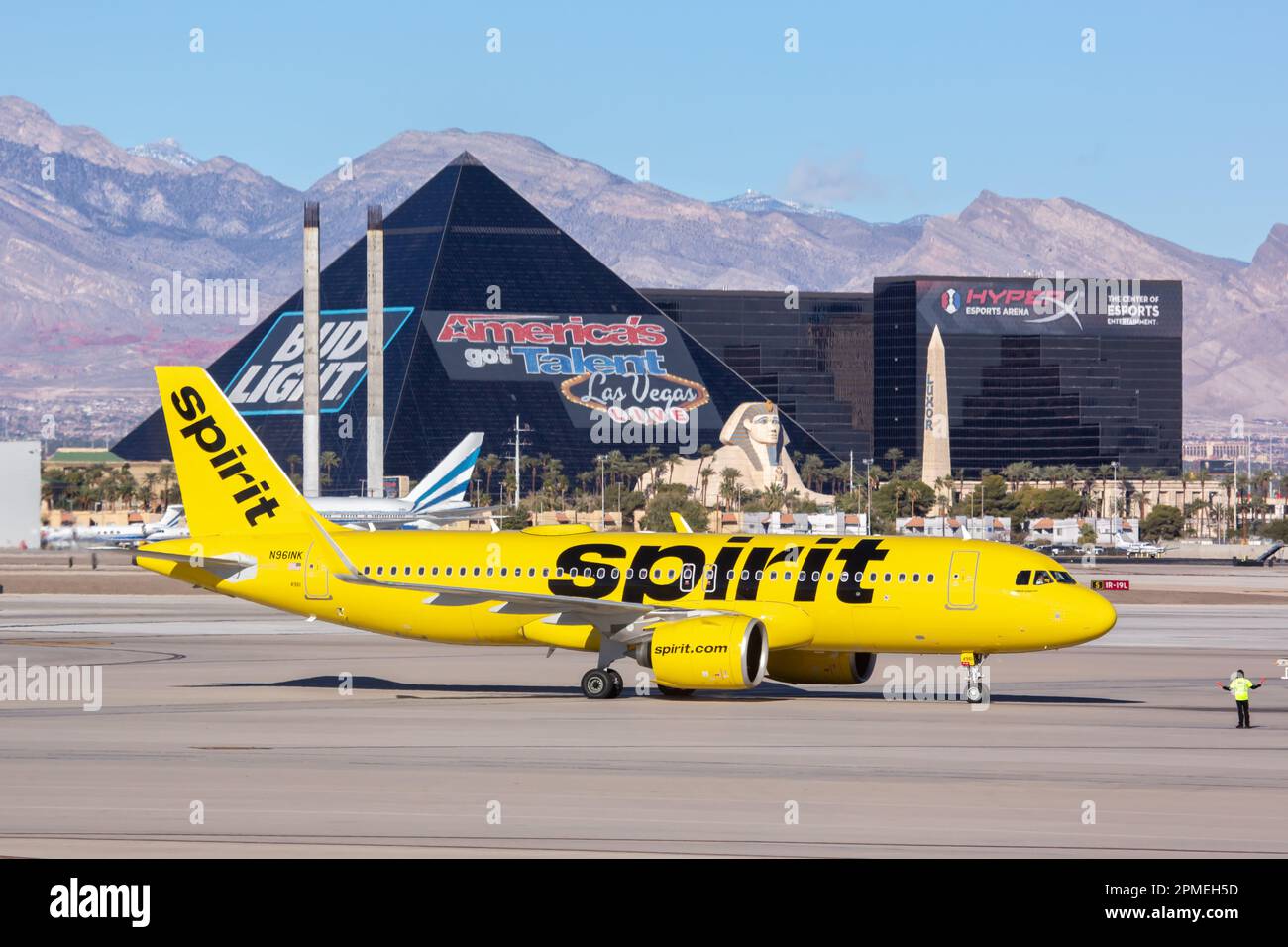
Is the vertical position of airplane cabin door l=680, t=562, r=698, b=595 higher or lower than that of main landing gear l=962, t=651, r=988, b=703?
higher

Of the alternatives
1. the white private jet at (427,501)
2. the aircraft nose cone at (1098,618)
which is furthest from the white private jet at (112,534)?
the aircraft nose cone at (1098,618)

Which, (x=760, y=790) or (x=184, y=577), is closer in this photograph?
(x=760, y=790)

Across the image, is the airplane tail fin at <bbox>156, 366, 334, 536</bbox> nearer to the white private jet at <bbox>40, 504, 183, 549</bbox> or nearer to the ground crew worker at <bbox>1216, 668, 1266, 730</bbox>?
the ground crew worker at <bbox>1216, 668, 1266, 730</bbox>

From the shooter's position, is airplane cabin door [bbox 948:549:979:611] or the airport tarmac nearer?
the airport tarmac

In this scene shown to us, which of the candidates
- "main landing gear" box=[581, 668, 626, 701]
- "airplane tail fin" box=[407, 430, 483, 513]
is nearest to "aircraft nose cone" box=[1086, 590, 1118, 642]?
"main landing gear" box=[581, 668, 626, 701]

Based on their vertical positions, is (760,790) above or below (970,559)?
below

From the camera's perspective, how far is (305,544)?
41.3 meters

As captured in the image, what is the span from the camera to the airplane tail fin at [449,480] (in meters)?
113

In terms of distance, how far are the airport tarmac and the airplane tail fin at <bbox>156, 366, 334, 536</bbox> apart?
12.9 ft

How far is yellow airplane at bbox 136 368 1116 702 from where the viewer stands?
122 ft

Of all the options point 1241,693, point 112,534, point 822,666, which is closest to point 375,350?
point 112,534
